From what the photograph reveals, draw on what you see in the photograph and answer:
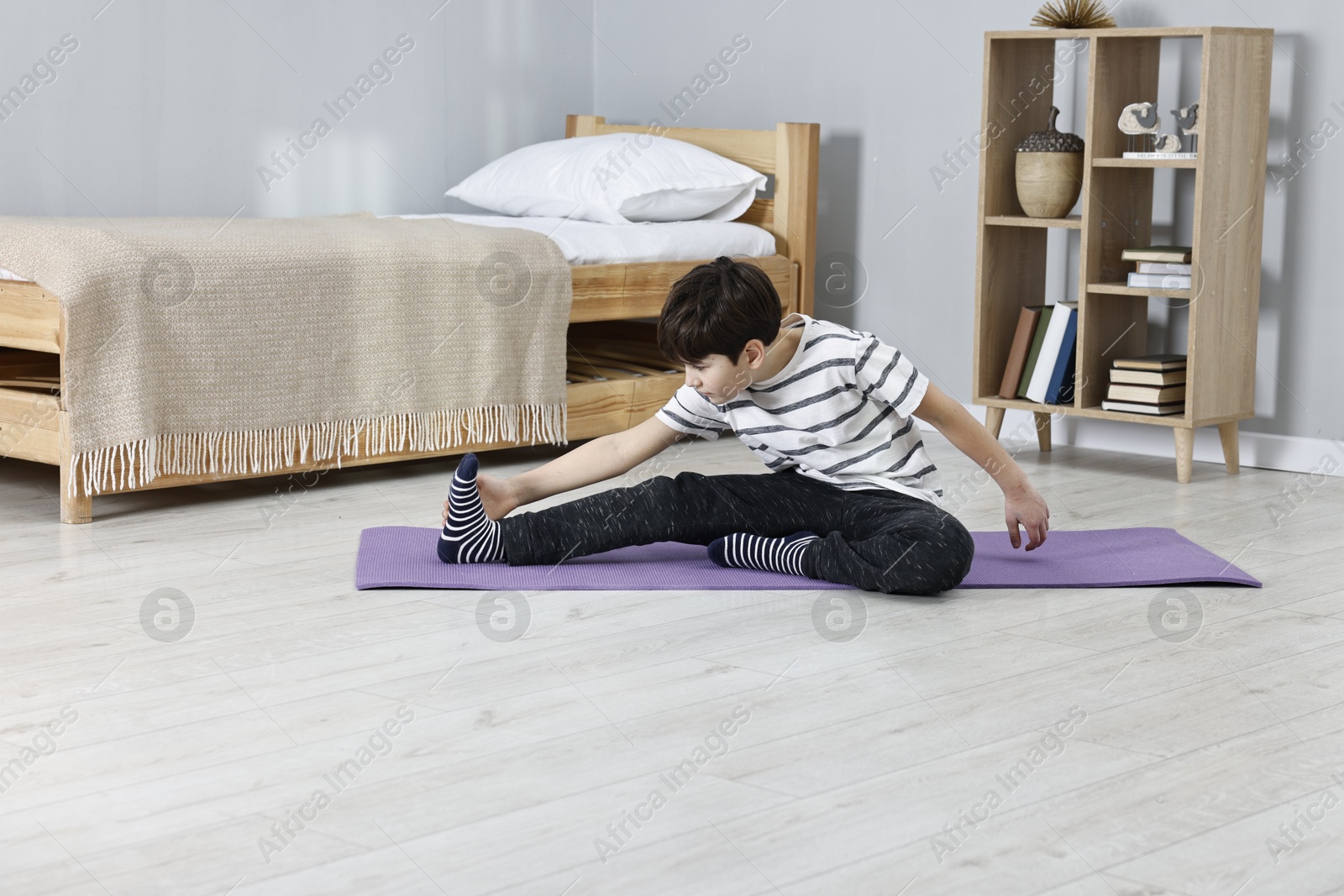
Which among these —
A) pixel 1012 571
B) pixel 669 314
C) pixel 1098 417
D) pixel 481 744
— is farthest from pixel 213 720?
pixel 1098 417

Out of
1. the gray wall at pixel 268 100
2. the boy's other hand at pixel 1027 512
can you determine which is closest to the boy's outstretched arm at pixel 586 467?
the boy's other hand at pixel 1027 512

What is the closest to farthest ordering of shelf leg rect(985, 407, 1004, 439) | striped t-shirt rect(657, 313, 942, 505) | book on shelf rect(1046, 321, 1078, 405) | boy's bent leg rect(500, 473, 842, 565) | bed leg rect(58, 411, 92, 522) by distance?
striped t-shirt rect(657, 313, 942, 505)
boy's bent leg rect(500, 473, 842, 565)
bed leg rect(58, 411, 92, 522)
book on shelf rect(1046, 321, 1078, 405)
shelf leg rect(985, 407, 1004, 439)

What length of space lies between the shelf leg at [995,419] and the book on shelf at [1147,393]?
261 millimetres

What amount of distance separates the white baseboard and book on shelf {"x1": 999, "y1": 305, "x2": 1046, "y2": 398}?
13cm

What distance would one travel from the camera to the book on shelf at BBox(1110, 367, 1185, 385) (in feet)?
9.35

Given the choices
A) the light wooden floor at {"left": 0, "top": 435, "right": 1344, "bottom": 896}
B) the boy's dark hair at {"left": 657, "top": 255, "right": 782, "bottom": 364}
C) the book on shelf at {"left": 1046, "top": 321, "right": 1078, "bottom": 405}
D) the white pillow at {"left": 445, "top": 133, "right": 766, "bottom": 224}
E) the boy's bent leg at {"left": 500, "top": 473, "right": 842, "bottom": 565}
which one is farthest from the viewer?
the white pillow at {"left": 445, "top": 133, "right": 766, "bottom": 224}

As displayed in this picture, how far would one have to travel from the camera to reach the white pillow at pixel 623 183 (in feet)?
10.6

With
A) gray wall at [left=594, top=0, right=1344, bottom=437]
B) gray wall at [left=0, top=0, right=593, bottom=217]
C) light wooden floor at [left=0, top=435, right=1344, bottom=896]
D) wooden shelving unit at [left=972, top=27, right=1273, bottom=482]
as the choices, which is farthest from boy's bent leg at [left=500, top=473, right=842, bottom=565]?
gray wall at [left=0, top=0, right=593, bottom=217]

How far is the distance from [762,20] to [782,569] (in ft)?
6.90

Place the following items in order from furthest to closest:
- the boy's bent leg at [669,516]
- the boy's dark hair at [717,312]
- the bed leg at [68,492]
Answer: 1. the bed leg at [68,492]
2. the boy's bent leg at [669,516]
3. the boy's dark hair at [717,312]

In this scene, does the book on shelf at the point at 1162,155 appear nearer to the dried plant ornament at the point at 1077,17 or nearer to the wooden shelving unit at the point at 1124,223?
the wooden shelving unit at the point at 1124,223

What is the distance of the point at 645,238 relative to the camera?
3.08 m

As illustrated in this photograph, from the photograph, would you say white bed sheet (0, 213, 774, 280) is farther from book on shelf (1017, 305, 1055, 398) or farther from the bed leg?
the bed leg

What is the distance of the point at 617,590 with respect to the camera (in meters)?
1.91
